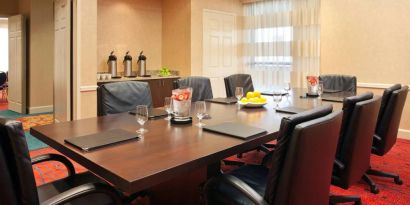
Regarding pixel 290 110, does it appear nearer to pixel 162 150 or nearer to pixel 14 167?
pixel 162 150

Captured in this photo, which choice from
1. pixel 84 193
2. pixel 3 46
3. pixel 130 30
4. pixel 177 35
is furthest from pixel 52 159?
pixel 3 46

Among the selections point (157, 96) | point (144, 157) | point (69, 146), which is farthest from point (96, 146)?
point (157, 96)

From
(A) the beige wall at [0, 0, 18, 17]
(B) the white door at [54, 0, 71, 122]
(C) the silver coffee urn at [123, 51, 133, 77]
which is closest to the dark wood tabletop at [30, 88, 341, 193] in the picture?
(B) the white door at [54, 0, 71, 122]

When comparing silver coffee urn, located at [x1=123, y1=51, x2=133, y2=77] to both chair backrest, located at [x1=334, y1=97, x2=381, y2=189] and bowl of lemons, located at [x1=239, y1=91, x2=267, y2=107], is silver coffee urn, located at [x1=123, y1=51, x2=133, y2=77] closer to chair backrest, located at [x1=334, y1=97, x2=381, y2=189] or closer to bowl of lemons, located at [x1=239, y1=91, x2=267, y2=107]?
bowl of lemons, located at [x1=239, y1=91, x2=267, y2=107]

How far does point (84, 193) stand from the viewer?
132 cm

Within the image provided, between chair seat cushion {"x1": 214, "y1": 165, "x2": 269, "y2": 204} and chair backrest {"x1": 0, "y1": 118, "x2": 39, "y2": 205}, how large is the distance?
0.90 metres

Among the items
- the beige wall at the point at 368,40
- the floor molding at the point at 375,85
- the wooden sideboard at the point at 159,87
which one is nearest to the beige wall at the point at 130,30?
the wooden sideboard at the point at 159,87

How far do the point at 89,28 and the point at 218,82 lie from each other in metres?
2.73

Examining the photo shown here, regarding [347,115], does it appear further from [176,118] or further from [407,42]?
[407,42]

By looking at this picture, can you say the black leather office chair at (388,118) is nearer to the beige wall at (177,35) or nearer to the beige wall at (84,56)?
the beige wall at (84,56)

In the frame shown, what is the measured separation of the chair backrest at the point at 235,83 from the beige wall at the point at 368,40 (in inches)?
71.6

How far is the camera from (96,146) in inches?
60.6

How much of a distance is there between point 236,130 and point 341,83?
104 inches

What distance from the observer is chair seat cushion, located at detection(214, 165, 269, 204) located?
5.40 ft
